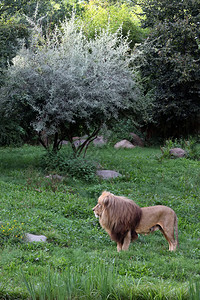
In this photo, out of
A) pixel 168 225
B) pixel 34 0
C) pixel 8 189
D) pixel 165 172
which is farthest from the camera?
pixel 34 0

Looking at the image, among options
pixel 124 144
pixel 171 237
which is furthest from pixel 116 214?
pixel 124 144

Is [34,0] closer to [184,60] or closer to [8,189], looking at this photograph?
[184,60]

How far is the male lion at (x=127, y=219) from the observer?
19.4ft

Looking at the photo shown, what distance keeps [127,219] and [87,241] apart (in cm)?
113

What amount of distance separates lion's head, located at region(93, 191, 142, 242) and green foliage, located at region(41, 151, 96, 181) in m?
5.74

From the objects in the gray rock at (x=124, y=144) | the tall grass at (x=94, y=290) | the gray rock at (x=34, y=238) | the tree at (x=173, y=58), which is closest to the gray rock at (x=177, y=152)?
the tree at (x=173, y=58)

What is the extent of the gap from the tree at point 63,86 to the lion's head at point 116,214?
6055mm

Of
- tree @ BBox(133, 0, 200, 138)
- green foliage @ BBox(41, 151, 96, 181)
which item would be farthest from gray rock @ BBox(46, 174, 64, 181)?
tree @ BBox(133, 0, 200, 138)

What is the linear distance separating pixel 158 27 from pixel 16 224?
15021mm

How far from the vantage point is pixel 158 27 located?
19156 millimetres

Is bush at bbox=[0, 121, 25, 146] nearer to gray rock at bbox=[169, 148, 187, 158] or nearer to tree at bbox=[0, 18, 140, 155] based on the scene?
tree at bbox=[0, 18, 140, 155]

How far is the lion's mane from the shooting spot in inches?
233

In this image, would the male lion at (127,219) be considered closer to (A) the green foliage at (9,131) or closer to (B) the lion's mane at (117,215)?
(B) the lion's mane at (117,215)

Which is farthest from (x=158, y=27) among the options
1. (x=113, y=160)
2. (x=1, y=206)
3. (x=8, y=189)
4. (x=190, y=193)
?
(x=1, y=206)
